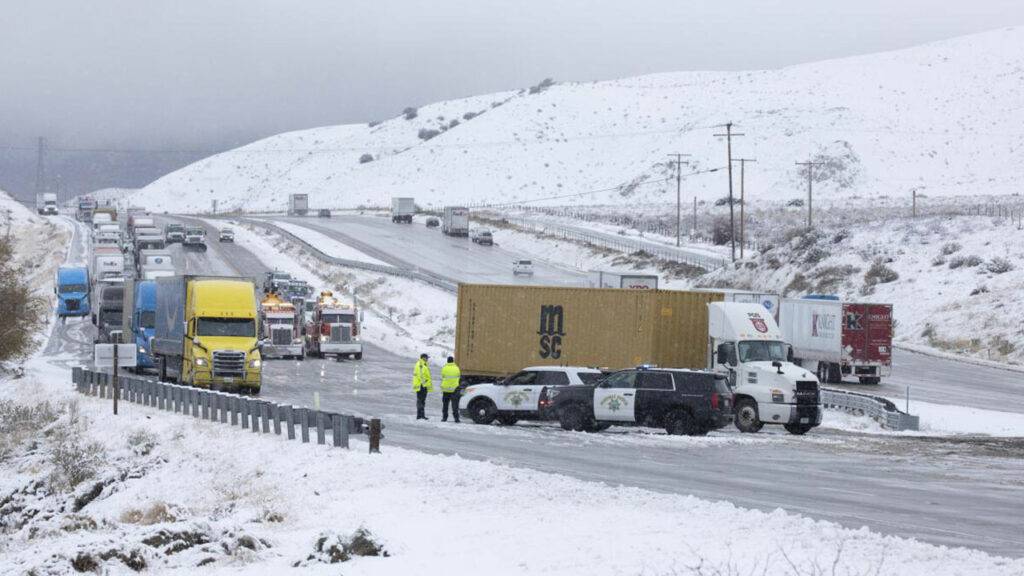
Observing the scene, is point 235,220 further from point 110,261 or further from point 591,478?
A: point 591,478

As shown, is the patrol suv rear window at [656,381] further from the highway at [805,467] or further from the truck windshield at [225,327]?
the truck windshield at [225,327]

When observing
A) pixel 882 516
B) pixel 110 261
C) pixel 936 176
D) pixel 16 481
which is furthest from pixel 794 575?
pixel 936 176

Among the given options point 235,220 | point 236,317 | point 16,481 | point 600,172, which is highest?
point 600,172

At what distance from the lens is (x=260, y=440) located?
27.8 m

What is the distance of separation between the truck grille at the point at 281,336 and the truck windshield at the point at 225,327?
56.8 feet

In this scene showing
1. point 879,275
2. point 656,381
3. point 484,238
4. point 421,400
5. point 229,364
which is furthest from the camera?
point 484,238

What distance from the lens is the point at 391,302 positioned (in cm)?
8206

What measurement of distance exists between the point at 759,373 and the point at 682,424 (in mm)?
3657

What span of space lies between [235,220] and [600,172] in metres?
70.8

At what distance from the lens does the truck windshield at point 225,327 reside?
40.2m

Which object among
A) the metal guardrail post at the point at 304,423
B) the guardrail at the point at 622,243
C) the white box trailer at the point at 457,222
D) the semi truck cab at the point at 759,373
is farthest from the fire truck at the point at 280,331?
the white box trailer at the point at 457,222

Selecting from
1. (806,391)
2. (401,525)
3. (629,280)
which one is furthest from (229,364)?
(401,525)

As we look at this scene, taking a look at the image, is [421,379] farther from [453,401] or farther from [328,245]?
[328,245]

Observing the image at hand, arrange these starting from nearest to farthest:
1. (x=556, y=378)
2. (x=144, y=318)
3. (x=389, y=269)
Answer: (x=556, y=378), (x=144, y=318), (x=389, y=269)
